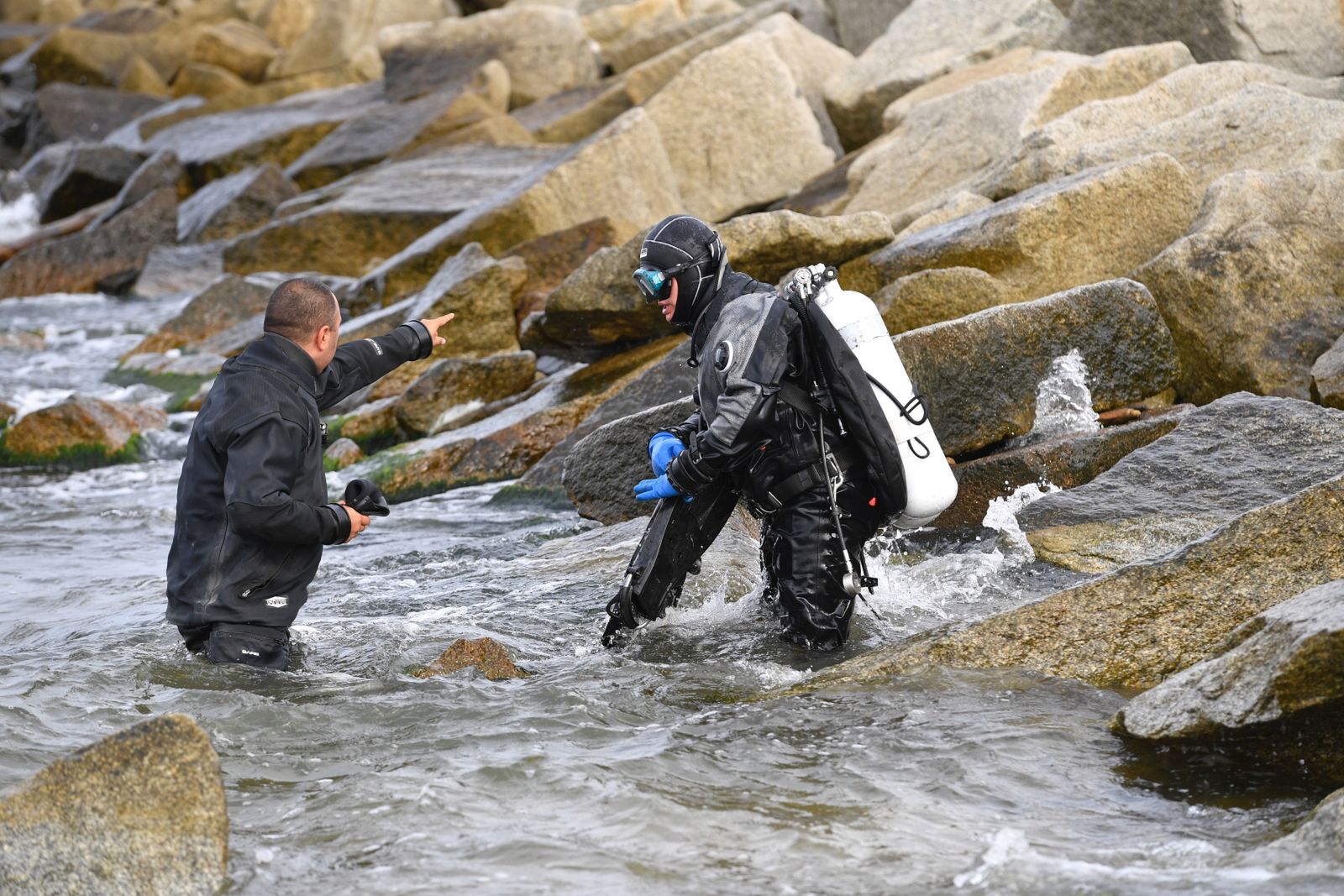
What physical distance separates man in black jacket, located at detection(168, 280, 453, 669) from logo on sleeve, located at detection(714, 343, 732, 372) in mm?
1578

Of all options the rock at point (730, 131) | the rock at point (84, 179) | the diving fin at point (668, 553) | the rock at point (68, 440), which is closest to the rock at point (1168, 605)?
the diving fin at point (668, 553)

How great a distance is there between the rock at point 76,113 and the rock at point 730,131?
67.3 feet

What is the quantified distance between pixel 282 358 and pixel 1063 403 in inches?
182

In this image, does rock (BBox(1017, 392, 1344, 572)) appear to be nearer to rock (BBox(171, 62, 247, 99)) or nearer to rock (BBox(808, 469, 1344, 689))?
rock (BBox(808, 469, 1344, 689))

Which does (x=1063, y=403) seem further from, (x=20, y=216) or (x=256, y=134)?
(x=20, y=216)

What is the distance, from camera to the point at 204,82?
34.4 m

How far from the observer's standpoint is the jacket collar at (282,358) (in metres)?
5.66

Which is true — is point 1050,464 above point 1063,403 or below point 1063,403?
below

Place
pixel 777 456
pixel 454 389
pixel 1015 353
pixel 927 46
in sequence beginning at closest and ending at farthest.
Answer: pixel 777 456
pixel 1015 353
pixel 454 389
pixel 927 46

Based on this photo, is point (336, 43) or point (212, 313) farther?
point (336, 43)

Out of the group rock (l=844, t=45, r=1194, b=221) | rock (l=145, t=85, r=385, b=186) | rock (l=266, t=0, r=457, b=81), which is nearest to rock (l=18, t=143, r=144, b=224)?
rock (l=145, t=85, r=385, b=186)

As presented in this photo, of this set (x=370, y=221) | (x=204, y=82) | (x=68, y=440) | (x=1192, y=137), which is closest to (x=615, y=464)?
(x=1192, y=137)

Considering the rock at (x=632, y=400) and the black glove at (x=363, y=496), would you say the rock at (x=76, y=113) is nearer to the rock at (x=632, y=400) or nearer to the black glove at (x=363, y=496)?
the rock at (x=632, y=400)

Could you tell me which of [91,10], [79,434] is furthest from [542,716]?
[91,10]
